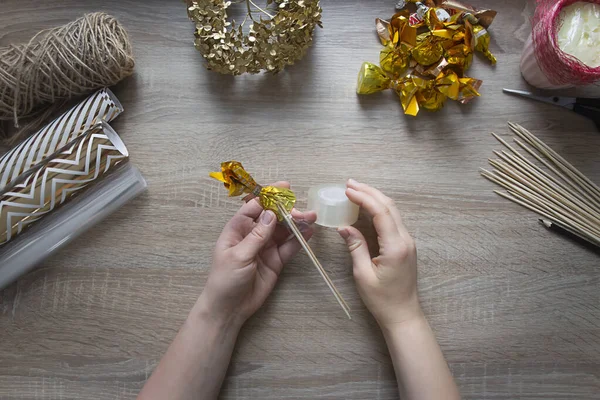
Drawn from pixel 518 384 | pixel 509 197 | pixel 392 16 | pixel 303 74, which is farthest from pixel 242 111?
pixel 518 384

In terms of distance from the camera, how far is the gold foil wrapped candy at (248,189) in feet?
2.29

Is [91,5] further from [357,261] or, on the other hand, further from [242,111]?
[357,261]

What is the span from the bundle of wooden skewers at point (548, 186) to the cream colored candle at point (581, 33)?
168 millimetres

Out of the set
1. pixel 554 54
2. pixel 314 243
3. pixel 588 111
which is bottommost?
pixel 314 243

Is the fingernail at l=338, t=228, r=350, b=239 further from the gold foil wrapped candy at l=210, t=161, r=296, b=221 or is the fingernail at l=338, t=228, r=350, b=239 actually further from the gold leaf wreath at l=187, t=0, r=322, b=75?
the gold leaf wreath at l=187, t=0, r=322, b=75

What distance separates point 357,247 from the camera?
82 centimetres

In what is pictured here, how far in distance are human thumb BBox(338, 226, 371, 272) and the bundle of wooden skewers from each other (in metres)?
0.29

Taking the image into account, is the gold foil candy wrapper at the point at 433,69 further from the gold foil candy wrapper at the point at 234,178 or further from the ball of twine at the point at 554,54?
the gold foil candy wrapper at the point at 234,178

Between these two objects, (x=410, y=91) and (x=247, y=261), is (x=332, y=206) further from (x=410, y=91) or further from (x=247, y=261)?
(x=410, y=91)

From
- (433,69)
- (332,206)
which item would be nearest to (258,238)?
(332,206)

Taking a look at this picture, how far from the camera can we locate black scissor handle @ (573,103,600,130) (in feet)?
2.88

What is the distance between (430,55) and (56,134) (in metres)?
0.72

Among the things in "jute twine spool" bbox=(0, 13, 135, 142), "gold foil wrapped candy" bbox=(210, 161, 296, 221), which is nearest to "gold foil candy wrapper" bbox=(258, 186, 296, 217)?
"gold foil wrapped candy" bbox=(210, 161, 296, 221)

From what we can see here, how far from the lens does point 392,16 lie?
91cm
